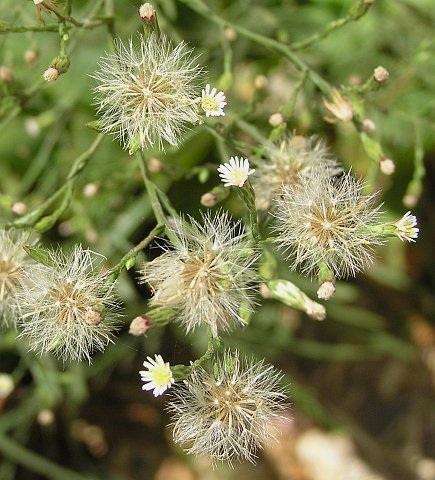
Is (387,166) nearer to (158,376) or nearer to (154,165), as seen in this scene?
(154,165)

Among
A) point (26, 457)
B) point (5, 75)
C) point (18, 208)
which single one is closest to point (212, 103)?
point (18, 208)

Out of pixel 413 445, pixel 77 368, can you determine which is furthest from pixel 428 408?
pixel 77 368

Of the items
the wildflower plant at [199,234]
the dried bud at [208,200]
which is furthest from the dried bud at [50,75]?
the dried bud at [208,200]

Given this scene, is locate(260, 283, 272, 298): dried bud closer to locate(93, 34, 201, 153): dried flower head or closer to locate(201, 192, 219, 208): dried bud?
locate(201, 192, 219, 208): dried bud

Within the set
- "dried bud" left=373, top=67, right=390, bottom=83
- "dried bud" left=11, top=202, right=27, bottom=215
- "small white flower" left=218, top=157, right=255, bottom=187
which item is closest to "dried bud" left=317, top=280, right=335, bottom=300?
"small white flower" left=218, top=157, right=255, bottom=187

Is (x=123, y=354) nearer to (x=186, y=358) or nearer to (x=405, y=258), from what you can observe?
(x=186, y=358)

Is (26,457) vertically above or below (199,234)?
below
